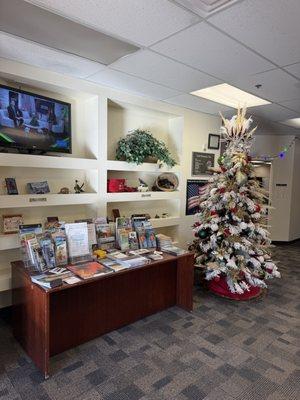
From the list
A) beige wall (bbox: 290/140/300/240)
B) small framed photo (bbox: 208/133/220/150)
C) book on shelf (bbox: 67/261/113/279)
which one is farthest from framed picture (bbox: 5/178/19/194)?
beige wall (bbox: 290/140/300/240)

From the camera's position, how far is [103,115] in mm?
3344

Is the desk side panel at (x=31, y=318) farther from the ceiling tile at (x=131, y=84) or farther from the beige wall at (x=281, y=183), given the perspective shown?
the beige wall at (x=281, y=183)

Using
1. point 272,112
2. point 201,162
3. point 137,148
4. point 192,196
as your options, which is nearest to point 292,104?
point 272,112

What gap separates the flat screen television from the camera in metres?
2.65

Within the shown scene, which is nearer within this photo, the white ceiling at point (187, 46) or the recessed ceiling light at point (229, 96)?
the white ceiling at point (187, 46)

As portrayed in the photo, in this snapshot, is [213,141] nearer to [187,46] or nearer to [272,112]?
[272,112]

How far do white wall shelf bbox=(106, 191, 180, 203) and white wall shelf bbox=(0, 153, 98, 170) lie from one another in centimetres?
44

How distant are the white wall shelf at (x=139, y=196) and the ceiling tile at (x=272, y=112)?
176 centimetres

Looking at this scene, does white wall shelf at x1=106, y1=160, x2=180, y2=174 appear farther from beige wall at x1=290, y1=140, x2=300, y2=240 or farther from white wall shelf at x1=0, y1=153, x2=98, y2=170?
beige wall at x1=290, y1=140, x2=300, y2=240

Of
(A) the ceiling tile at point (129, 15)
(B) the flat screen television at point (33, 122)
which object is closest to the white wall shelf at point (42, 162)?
(B) the flat screen television at point (33, 122)

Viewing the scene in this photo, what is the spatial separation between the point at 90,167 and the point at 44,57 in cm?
121

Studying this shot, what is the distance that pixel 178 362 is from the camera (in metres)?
2.31

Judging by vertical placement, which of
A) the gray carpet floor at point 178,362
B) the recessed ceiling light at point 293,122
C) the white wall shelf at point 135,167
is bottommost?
the gray carpet floor at point 178,362

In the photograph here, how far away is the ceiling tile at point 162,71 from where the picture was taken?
8.34 feet
